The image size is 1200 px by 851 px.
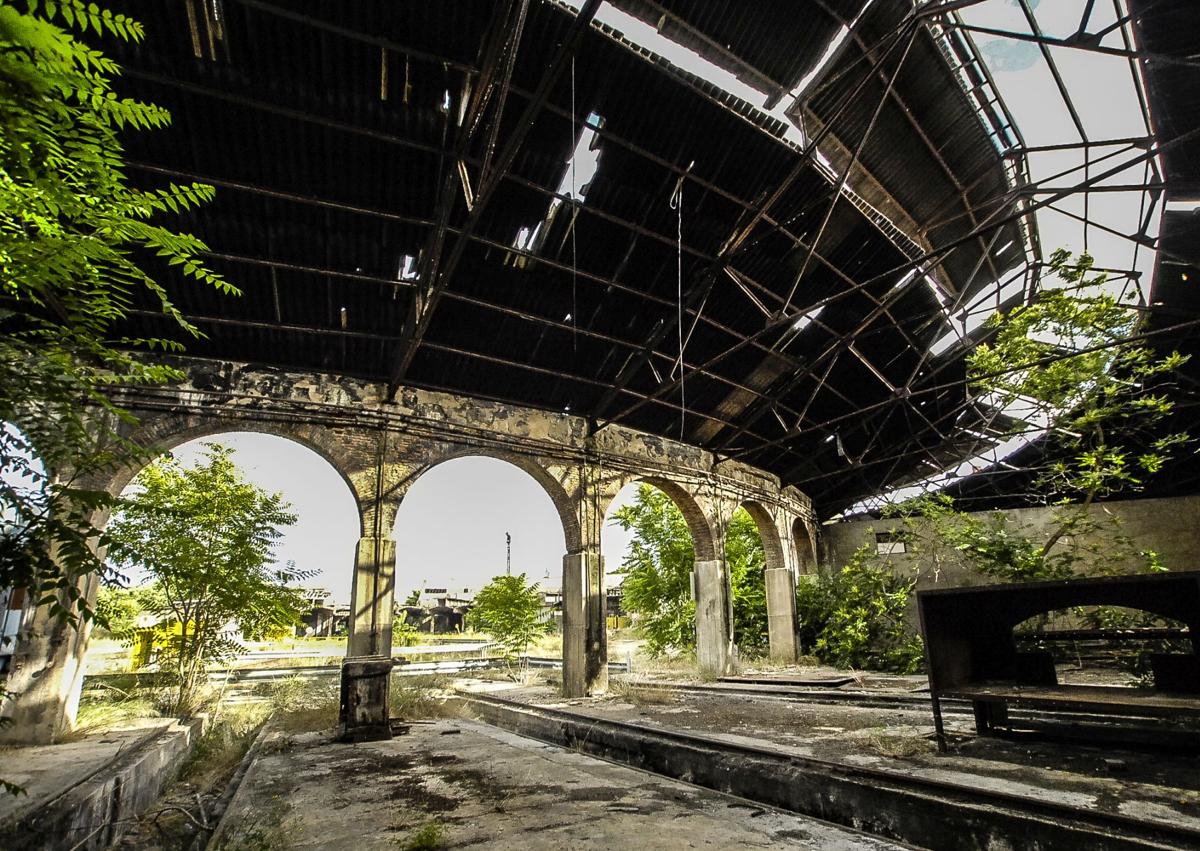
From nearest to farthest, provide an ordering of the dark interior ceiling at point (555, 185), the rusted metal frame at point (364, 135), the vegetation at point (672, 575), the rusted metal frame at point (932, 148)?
the rusted metal frame at point (364, 135)
the dark interior ceiling at point (555, 185)
the rusted metal frame at point (932, 148)
the vegetation at point (672, 575)

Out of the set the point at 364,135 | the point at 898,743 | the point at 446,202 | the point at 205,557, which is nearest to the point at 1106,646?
the point at 898,743

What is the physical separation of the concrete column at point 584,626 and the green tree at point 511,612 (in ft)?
13.9

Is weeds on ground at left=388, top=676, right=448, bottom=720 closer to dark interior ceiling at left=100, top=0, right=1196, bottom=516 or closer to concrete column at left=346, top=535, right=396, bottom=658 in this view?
concrete column at left=346, top=535, right=396, bottom=658

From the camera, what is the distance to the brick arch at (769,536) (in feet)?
55.3

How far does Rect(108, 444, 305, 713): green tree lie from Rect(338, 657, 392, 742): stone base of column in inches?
129

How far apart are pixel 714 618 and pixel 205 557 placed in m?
10.9

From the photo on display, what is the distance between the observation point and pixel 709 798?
4.49 meters

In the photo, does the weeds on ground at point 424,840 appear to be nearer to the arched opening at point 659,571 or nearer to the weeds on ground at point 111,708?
the weeds on ground at point 111,708

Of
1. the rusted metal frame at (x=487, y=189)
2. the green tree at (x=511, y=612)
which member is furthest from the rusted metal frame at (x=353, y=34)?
the green tree at (x=511, y=612)

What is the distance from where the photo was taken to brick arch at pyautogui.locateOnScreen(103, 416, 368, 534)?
8953mm

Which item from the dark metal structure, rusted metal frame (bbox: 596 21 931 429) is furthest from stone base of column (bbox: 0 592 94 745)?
the dark metal structure

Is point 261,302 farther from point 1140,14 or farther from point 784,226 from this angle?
point 1140,14

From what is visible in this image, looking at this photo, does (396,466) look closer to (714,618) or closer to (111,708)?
(111,708)

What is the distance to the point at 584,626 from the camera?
11.8 metres
